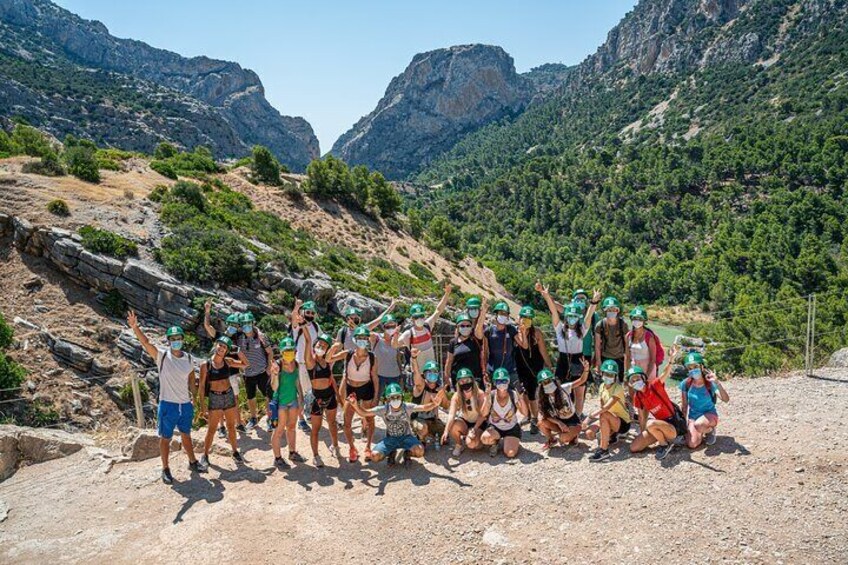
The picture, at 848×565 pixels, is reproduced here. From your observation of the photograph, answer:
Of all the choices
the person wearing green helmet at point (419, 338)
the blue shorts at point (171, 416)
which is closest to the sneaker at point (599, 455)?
the person wearing green helmet at point (419, 338)

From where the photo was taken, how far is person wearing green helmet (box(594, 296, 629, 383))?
7.57 meters

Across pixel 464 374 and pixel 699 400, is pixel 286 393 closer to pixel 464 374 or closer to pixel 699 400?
pixel 464 374

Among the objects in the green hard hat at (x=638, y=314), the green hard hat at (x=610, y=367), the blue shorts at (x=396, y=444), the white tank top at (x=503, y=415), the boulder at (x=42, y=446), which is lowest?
the boulder at (x=42, y=446)

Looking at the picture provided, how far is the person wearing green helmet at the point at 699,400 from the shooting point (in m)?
6.50

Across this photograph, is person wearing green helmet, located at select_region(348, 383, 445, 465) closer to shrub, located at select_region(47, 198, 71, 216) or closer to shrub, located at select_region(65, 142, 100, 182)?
shrub, located at select_region(47, 198, 71, 216)

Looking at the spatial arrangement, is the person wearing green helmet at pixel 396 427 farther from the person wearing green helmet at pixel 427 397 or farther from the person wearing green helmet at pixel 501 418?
the person wearing green helmet at pixel 501 418

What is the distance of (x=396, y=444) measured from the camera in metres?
7.27

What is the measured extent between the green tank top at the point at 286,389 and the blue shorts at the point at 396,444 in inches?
53.3

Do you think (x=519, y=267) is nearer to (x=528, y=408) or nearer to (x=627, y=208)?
(x=627, y=208)

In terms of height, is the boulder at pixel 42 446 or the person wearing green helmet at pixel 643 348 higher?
the person wearing green helmet at pixel 643 348

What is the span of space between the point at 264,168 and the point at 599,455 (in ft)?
141

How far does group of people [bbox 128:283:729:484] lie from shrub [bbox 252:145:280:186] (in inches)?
1555

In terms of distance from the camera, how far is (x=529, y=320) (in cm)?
771

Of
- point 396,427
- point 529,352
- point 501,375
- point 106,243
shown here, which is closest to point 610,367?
point 529,352
